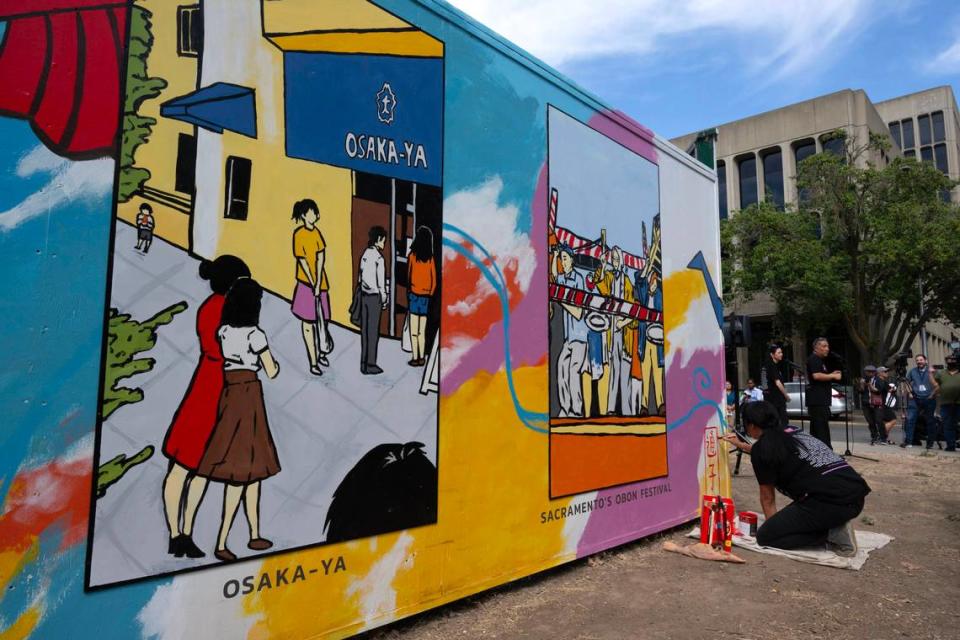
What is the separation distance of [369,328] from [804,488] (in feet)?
14.1

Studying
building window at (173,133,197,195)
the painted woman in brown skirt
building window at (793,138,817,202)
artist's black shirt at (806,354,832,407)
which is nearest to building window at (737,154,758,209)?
building window at (793,138,817,202)

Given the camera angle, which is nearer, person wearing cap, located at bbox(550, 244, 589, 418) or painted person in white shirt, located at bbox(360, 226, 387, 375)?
painted person in white shirt, located at bbox(360, 226, 387, 375)

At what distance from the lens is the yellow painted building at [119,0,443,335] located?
2.86 metres

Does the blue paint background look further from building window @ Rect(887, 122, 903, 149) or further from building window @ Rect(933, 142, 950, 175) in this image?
building window @ Rect(887, 122, 903, 149)

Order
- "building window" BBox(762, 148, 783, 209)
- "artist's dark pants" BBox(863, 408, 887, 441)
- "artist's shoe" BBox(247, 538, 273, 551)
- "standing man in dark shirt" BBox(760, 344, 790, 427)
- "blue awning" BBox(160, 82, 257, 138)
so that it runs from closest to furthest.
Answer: "blue awning" BBox(160, 82, 257, 138)
"artist's shoe" BBox(247, 538, 273, 551)
"standing man in dark shirt" BBox(760, 344, 790, 427)
"artist's dark pants" BBox(863, 408, 887, 441)
"building window" BBox(762, 148, 783, 209)

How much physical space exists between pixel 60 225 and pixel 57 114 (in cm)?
42

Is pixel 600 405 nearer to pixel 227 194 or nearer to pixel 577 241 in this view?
pixel 577 241


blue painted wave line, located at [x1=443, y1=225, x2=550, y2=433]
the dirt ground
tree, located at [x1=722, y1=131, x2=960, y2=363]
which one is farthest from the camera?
tree, located at [x1=722, y1=131, x2=960, y2=363]

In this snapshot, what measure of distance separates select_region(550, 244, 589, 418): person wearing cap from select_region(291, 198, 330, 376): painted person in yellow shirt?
→ 2.11 meters

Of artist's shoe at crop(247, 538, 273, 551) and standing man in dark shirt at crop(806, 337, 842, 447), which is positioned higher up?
standing man in dark shirt at crop(806, 337, 842, 447)

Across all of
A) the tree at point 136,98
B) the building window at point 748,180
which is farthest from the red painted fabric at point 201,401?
the building window at point 748,180

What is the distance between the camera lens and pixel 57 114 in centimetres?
253

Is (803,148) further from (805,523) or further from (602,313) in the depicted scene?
(602,313)

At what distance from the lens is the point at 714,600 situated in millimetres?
4578
